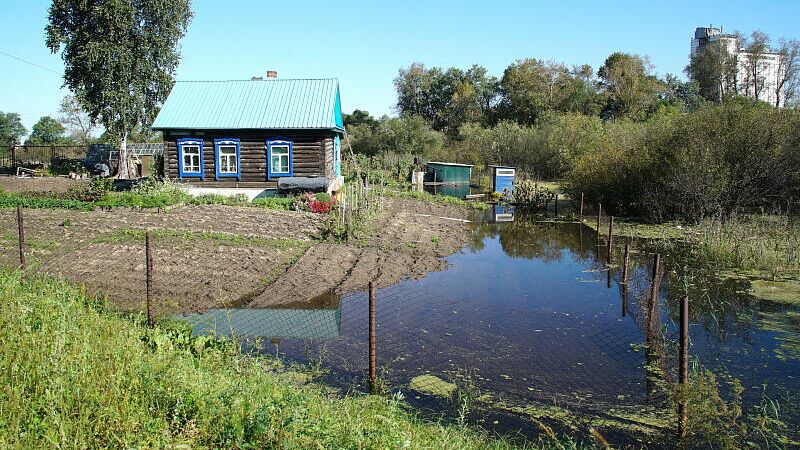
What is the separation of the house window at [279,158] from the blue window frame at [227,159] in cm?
118

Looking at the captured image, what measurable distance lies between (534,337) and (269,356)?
3975 mm

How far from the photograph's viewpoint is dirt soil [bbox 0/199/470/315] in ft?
37.5

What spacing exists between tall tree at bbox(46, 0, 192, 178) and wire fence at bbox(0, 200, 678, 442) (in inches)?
661

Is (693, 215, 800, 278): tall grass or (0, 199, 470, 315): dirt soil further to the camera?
(693, 215, 800, 278): tall grass

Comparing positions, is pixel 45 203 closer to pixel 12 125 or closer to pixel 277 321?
pixel 277 321

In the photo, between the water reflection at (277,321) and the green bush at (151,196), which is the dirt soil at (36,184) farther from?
the water reflection at (277,321)

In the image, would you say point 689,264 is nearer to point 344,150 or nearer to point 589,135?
point 589,135

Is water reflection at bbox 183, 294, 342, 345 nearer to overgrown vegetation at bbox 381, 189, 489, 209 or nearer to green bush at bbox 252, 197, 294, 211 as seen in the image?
green bush at bbox 252, 197, 294, 211

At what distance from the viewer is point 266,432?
4.73 meters

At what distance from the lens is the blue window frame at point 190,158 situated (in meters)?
23.9

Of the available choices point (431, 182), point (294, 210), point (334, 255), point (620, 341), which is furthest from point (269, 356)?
point (431, 182)

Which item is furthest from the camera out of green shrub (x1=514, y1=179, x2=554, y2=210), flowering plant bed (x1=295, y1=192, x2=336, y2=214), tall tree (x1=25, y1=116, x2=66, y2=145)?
tall tree (x1=25, y1=116, x2=66, y2=145)

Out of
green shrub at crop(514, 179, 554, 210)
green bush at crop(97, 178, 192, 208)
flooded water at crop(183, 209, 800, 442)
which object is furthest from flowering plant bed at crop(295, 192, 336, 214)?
green shrub at crop(514, 179, 554, 210)

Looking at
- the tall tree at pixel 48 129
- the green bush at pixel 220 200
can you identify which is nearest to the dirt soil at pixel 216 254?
the green bush at pixel 220 200
